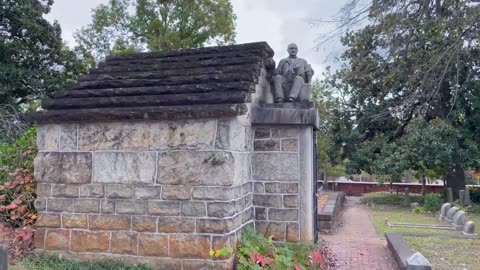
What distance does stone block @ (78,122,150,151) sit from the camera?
5.38 meters

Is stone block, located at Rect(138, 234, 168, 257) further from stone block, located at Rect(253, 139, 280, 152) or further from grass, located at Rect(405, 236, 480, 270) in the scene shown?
grass, located at Rect(405, 236, 480, 270)

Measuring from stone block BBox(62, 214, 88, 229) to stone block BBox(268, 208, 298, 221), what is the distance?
239 centimetres

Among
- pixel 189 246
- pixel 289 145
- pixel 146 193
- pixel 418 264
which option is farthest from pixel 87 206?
pixel 418 264

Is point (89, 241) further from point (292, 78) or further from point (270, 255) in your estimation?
point (292, 78)

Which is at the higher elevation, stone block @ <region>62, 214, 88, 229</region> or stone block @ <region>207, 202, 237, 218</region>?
stone block @ <region>207, 202, 237, 218</region>

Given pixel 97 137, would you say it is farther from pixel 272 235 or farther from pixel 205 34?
pixel 205 34

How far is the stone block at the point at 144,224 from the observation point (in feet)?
17.3

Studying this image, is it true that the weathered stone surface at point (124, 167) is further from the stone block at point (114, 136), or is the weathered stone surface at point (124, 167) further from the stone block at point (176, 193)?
the stone block at point (176, 193)

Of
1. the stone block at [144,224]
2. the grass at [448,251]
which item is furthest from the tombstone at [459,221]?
the stone block at [144,224]

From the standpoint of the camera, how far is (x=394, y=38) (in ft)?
28.0

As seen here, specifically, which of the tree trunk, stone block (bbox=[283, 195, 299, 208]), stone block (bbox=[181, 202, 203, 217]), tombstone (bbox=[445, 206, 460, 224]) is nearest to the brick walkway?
stone block (bbox=[283, 195, 299, 208])

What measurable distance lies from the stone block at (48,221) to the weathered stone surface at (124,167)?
2.40 feet

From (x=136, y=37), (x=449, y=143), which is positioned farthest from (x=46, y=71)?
(x=449, y=143)

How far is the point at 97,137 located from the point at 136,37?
20.0 m
